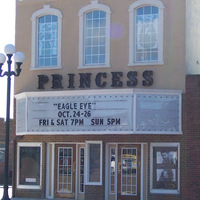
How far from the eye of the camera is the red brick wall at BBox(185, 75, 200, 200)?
715 inches

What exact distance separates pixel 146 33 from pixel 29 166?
707 centimetres

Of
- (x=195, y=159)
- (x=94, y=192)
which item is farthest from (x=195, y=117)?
(x=94, y=192)

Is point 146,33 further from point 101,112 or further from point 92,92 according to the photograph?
point 101,112

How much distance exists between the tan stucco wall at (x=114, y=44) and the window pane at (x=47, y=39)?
39 centimetres

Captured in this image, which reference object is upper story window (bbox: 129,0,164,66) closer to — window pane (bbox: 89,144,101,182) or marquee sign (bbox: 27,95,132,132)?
marquee sign (bbox: 27,95,132,132)

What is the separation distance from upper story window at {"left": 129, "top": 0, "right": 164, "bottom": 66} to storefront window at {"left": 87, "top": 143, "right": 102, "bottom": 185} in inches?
139

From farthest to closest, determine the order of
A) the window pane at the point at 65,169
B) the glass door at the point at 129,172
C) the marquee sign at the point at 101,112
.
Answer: the window pane at the point at 65,169 → the glass door at the point at 129,172 → the marquee sign at the point at 101,112

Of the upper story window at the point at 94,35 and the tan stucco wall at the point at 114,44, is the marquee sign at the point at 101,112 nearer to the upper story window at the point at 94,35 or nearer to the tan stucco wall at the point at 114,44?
the tan stucco wall at the point at 114,44

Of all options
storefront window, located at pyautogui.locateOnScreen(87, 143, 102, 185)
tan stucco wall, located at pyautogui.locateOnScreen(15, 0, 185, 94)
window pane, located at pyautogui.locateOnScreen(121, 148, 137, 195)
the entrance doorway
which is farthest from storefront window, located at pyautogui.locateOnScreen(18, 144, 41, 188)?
window pane, located at pyautogui.locateOnScreen(121, 148, 137, 195)

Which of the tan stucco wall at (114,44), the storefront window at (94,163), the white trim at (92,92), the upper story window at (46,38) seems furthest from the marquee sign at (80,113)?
the upper story window at (46,38)

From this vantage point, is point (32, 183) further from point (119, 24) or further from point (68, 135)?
point (119, 24)

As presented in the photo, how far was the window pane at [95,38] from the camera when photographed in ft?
64.7

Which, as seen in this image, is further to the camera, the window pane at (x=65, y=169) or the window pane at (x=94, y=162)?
the window pane at (x=65, y=169)

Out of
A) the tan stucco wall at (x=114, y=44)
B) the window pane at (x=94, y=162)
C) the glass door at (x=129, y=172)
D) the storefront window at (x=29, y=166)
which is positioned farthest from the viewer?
the storefront window at (x=29, y=166)
